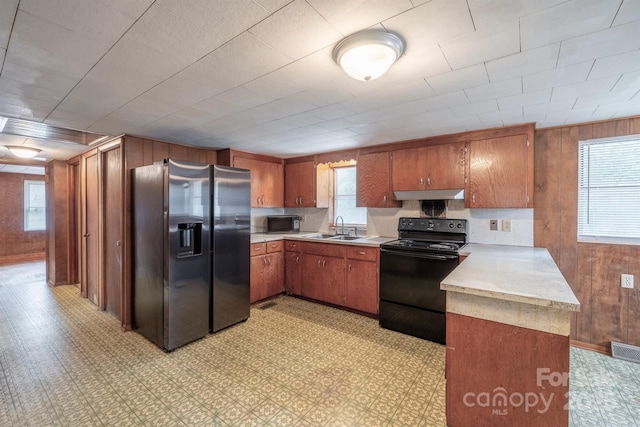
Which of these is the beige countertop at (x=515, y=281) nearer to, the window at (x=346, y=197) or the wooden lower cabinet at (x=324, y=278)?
the wooden lower cabinet at (x=324, y=278)

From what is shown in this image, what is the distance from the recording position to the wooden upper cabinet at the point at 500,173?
2.85 metres

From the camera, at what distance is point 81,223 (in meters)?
4.29

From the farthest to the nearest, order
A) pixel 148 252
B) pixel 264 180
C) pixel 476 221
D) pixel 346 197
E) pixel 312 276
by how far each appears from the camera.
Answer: pixel 346 197 → pixel 264 180 → pixel 312 276 → pixel 476 221 → pixel 148 252

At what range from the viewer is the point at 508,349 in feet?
4.75

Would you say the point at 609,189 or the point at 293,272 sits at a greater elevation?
the point at 609,189

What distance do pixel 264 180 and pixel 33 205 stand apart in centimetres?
709

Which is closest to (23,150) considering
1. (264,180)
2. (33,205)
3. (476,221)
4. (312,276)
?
(264,180)

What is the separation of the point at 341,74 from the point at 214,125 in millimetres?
1642

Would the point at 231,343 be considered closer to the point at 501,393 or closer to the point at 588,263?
the point at 501,393

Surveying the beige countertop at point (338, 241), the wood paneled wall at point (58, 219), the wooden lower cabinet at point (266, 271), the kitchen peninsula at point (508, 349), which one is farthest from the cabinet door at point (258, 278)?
the wood paneled wall at point (58, 219)

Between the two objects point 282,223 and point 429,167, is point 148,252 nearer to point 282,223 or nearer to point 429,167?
point 282,223

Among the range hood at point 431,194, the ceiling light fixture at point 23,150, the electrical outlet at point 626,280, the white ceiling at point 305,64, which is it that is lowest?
the electrical outlet at point 626,280

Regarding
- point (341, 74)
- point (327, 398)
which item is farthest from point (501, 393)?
point (341, 74)

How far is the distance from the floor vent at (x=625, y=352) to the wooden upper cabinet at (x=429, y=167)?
1994 mm
